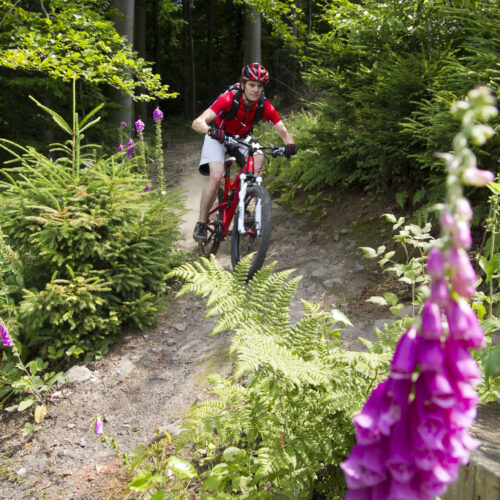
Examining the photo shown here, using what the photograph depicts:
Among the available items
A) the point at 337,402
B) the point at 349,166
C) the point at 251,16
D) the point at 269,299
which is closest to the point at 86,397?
the point at 269,299

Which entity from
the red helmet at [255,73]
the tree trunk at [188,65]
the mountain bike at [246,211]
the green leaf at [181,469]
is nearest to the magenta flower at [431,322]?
the green leaf at [181,469]

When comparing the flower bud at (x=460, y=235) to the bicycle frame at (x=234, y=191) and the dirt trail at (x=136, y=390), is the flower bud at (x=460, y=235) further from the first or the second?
the bicycle frame at (x=234, y=191)

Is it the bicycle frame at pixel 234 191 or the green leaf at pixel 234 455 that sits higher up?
the bicycle frame at pixel 234 191

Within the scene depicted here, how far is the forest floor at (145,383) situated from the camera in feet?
10.4

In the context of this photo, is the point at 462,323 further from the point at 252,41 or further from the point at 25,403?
the point at 252,41

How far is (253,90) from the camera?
207 inches

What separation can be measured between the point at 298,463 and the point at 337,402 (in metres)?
0.36

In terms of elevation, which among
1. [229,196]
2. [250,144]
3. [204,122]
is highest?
[204,122]

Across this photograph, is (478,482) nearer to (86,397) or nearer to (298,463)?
(298,463)

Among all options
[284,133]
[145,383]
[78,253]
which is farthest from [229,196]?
[145,383]

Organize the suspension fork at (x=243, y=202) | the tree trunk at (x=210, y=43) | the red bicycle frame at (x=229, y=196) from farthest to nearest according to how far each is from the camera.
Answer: the tree trunk at (x=210, y=43), the red bicycle frame at (x=229, y=196), the suspension fork at (x=243, y=202)

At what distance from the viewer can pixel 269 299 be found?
2.21 m

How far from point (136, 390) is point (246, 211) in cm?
253

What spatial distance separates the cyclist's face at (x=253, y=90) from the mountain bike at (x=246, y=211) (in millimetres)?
488
